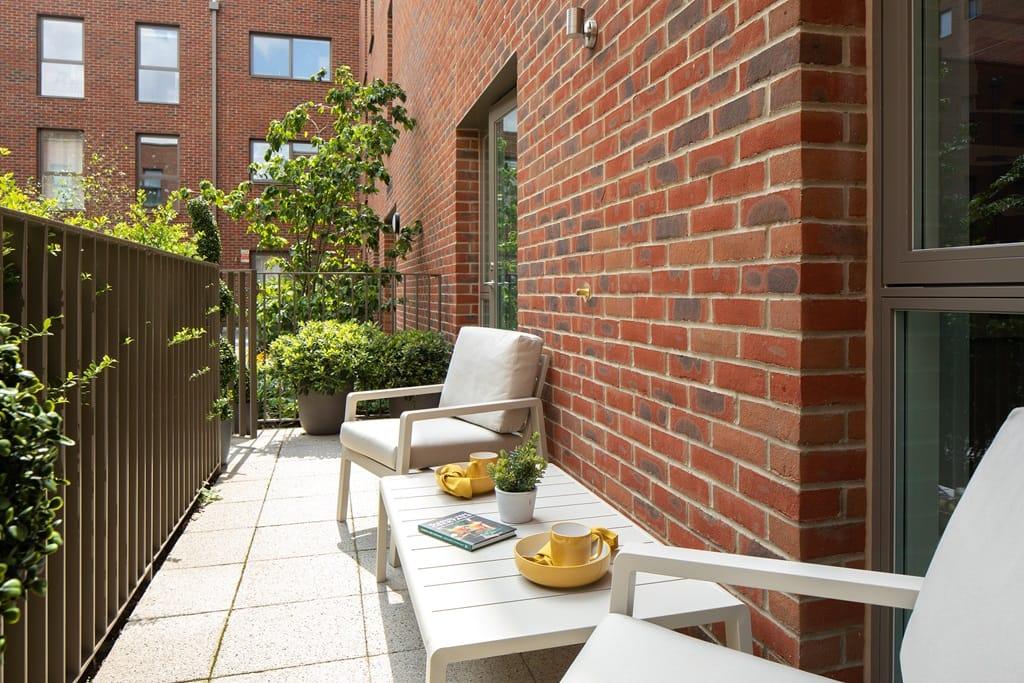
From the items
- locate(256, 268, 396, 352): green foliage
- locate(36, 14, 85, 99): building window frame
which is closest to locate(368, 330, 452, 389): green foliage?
locate(256, 268, 396, 352): green foliage

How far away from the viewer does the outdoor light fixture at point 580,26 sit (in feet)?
8.11

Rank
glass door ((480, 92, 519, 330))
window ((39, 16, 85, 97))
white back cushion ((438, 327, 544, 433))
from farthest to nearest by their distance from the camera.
→ window ((39, 16, 85, 97)), glass door ((480, 92, 519, 330)), white back cushion ((438, 327, 544, 433))

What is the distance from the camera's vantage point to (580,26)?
253 cm

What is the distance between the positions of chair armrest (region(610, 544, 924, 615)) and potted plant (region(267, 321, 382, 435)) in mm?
4288

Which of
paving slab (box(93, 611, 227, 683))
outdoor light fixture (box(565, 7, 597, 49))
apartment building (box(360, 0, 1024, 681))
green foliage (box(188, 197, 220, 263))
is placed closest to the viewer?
apartment building (box(360, 0, 1024, 681))

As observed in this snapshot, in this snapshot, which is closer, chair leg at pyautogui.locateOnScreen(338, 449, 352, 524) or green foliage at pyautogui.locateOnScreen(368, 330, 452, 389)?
chair leg at pyautogui.locateOnScreen(338, 449, 352, 524)

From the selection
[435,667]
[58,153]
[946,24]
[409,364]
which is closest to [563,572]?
[435,667]

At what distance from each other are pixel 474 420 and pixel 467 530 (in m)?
1.26

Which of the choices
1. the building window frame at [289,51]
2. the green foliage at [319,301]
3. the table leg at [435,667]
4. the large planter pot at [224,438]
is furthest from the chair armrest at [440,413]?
the building window frame at [289,51]

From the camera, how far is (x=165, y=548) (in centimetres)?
301

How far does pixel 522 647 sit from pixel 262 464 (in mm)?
3624

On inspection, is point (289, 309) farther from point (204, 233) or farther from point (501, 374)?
point (501, 374)

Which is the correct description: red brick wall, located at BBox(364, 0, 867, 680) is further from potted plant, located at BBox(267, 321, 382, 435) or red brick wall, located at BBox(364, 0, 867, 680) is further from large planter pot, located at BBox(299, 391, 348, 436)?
large planter pot, located at BBox(299, 391, 348, 436)

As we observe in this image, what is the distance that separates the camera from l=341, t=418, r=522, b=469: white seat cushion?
9.23ft
